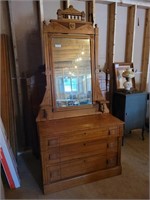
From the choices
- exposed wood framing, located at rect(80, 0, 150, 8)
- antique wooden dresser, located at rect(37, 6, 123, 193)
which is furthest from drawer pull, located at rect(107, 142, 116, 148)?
exposed wood framing, located at rect(80, 0, 150, 8)

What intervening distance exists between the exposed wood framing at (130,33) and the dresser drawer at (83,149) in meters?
1.81

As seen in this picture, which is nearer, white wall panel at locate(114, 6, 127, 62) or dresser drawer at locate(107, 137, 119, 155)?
dresser drawer at locate(107, 137, 119, 155)

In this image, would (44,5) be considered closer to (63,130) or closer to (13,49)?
(13,49)

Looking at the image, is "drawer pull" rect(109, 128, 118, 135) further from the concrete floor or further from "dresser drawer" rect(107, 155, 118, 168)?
the concrete floor

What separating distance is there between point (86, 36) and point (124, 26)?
4.21 ft

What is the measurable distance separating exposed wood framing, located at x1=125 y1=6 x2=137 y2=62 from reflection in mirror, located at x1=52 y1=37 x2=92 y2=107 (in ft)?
4.20

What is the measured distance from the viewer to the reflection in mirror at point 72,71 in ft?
6.36

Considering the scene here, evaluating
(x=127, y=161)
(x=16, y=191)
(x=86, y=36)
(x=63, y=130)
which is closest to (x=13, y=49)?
(x=86, y=36)

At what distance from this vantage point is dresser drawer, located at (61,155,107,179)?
1.84 m

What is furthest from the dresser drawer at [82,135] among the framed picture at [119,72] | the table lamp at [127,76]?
the framed picture at [119,72]

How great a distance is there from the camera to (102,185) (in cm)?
192

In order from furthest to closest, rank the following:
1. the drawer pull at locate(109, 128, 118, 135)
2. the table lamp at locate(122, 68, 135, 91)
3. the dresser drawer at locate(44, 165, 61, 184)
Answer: the table lamp at locate(122, 68, 135, 91) < the drawer pull at locate(109, 128, 118, 135) < the dresser drawer at locate(44, 165, 61, 184)

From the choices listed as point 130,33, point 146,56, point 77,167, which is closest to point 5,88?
point 77,167

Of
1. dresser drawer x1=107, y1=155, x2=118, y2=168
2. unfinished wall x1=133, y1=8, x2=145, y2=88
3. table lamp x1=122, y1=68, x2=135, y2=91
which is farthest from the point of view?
unfinished wall x1=133, y1=8, x2=145, y2=88
